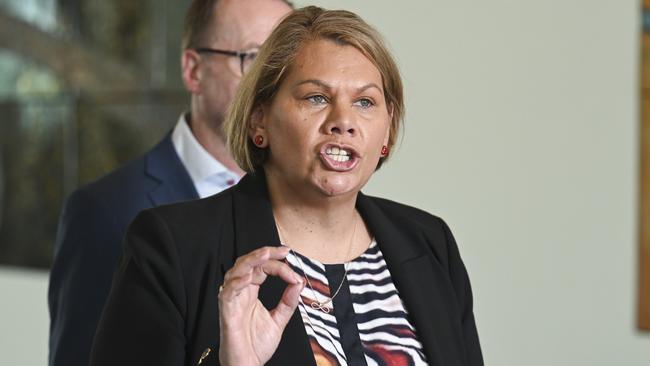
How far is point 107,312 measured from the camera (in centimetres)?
191

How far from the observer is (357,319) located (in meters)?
2.01

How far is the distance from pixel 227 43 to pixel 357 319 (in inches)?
44.0

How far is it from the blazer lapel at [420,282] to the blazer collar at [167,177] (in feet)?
2.28

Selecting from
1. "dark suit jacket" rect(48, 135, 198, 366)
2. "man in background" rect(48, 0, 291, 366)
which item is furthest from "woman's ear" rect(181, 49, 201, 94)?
"dark suit jacket" rect(48, 135, 198, 366)

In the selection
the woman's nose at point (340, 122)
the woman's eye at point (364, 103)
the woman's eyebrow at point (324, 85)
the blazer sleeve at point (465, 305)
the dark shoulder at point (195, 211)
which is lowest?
the blazer sleeve at point (465, 305)

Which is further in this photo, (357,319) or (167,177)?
(167,177)

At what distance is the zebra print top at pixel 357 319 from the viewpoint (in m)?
1.95

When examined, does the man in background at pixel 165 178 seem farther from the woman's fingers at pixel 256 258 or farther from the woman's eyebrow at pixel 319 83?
the woman's fingers at pixel 256 258

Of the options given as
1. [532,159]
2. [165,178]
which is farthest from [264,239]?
[532,159]

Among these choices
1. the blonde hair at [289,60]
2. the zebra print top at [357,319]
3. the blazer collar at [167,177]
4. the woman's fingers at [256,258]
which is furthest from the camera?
the blazer collar at [167,177]

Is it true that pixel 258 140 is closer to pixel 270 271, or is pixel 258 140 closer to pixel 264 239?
pixel 264 239

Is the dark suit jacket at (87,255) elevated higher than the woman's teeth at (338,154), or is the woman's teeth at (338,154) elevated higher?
the woman's teeth at (338,154)

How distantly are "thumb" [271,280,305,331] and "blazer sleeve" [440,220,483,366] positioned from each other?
0.52m

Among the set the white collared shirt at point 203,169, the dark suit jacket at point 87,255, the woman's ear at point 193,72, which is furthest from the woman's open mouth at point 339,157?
the woman's ear at point 193,72
